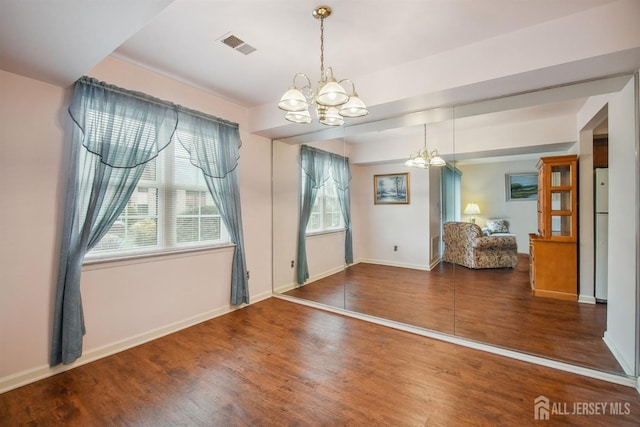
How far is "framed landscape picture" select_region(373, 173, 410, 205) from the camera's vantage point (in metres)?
3.44

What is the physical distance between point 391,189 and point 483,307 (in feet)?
5.62

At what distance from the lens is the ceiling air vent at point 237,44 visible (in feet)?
7.29

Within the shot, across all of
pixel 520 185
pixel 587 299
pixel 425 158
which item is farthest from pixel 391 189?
pixel 587 299

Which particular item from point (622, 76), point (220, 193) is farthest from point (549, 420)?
point (220, 193)

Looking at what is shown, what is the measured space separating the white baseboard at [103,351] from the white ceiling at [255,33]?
2303 mm

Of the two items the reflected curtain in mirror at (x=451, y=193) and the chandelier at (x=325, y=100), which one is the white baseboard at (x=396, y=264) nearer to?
the reflected curtain in mirror at (x=451, y=193)

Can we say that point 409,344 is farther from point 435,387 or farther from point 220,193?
point 220,193

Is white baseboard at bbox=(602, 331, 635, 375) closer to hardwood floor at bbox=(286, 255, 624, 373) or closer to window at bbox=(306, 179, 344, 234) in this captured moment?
hardwood floor at bbox=(286, 255, 624, 373)

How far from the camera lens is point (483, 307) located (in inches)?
115

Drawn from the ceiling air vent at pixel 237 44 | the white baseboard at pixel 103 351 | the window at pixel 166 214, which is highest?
the ceiling air vent at pixel 237 44

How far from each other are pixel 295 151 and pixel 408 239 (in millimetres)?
2104

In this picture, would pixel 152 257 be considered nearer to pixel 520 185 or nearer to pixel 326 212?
pixel 326 212

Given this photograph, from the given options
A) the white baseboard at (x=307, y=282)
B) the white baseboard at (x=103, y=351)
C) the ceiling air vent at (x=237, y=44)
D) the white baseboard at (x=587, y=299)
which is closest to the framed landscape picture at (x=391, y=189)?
the white baseboard at (x=307, y=282)

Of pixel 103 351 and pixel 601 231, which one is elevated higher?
pixel 601 231
